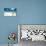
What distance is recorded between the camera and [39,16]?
3.02 m

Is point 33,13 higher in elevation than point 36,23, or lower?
higher

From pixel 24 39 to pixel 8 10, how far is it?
0.83 m

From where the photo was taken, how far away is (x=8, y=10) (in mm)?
2963

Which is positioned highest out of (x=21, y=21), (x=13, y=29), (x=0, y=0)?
(x=0, y=0)

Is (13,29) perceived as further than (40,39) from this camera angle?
Yes

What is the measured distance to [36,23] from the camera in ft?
9.86

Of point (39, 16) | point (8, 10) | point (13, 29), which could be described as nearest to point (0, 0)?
point (8, 10)

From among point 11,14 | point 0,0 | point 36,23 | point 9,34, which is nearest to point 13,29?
point 9,34

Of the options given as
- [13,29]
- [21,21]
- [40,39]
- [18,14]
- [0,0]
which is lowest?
[40,39]

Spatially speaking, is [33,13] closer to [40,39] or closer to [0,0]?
[40,39]

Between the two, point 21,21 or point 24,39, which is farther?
point 21,21

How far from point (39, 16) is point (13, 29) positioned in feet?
2.46

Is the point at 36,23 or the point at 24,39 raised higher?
the point at 36,23

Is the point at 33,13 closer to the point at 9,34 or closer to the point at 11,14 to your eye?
the point at 11,14
